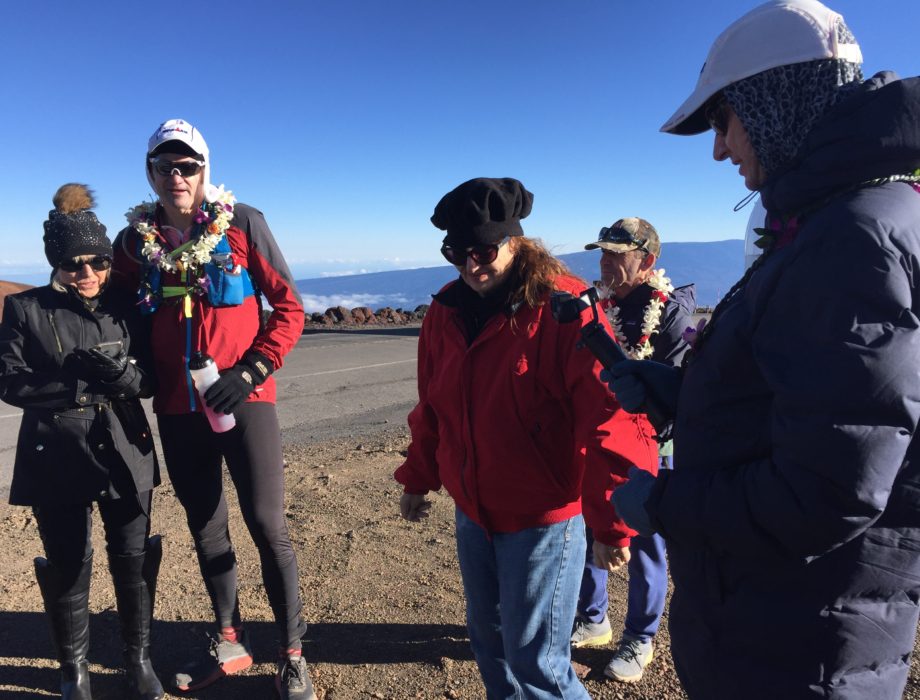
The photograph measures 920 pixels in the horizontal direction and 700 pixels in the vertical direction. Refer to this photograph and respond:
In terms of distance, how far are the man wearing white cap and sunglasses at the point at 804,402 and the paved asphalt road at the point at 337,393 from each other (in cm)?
582

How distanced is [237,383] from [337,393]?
7.10 m

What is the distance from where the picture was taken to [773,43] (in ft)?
4.03

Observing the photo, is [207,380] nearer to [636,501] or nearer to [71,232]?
[71,232]

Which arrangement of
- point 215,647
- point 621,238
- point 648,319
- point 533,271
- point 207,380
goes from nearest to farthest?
point 533,271 → point 207,380 → point 215,647 → point 648,319 → point 621,238

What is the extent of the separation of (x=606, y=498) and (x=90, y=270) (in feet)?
7.58

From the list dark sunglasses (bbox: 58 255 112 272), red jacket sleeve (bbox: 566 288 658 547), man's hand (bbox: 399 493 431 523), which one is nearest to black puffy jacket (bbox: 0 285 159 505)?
dark sunglasses (bbox: 58 255 112 272)

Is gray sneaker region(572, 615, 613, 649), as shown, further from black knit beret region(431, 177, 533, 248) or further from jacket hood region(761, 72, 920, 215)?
jacket hood region(761, 72, 920, 215)

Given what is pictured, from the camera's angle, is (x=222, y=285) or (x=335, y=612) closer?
(x=222, y=285)

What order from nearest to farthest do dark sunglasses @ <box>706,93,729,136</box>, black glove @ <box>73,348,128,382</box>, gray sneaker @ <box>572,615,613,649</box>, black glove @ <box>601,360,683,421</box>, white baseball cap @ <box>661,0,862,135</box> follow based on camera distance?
white baseball cap @ <box>661,0,862,135</box> → dark sunglasses @ <box>706,93,729,136</box> → black glove @ <box>601,360,683,421</box> → black glove @ <box>73,348,128,382</box> → gray sneaker @ <box>572,615,613,649</box>

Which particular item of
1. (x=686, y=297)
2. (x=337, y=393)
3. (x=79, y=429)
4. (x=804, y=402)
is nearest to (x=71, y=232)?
(x=79, y=429)

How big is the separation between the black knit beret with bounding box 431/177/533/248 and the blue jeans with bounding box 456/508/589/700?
0.99 metres

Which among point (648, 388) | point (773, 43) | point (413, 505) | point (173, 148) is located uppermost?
point (173, 148)

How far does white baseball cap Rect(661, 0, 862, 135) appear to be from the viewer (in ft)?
3.94

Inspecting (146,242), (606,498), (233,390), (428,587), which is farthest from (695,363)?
(428,587)
